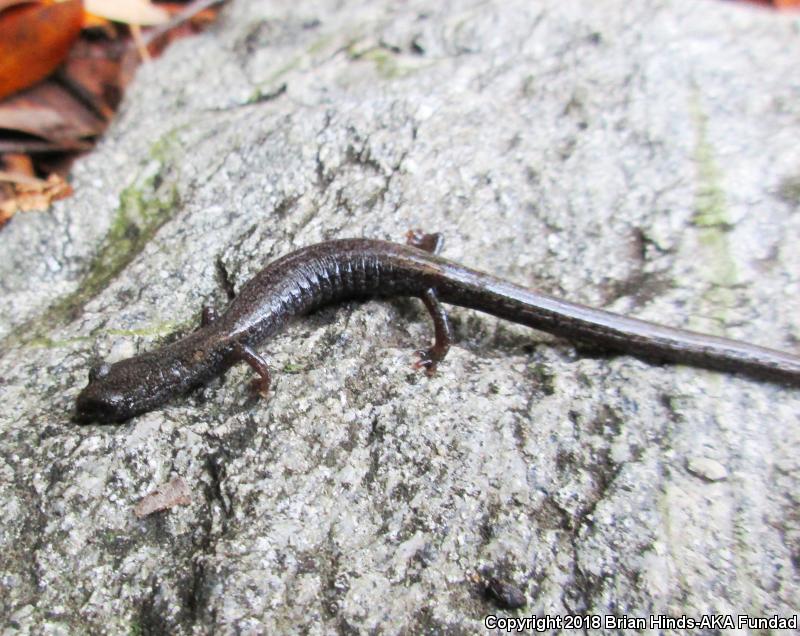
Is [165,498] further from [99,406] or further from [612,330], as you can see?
[612,330]

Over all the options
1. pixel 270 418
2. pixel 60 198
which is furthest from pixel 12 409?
pixel 60 198

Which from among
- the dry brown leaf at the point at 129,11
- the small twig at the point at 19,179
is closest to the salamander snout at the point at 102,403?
the small twig at the point at 19,179

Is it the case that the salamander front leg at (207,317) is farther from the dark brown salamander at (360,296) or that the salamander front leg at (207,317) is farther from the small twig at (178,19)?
the small twig at (178,19)

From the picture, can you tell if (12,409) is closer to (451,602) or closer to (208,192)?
(208,192)

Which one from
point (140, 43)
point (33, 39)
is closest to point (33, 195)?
point (33, 39)

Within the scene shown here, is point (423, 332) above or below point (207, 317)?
below

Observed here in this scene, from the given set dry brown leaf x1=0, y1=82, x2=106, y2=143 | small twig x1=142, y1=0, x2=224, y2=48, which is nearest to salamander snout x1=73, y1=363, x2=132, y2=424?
dry brown leaf x1=0, y1=82, x2=106, y2=143

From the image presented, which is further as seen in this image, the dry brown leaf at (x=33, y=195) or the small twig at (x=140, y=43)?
the small twig at (x=140, y=43)

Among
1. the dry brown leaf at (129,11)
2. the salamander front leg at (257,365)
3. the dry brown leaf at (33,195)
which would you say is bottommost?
the salamander front leg at (257,365)
